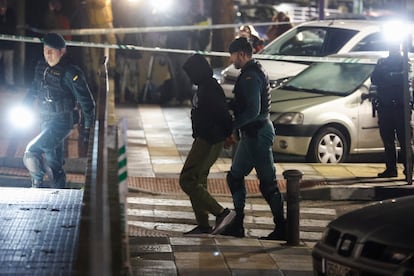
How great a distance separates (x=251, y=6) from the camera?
1221 inches

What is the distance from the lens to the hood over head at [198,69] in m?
10.3

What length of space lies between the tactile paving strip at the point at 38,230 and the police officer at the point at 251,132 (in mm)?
1578

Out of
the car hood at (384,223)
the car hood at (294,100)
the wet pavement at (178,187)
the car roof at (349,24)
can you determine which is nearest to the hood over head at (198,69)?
the wet pavement at (178,187)

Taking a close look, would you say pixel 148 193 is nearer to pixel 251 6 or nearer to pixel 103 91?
pixel 103 91

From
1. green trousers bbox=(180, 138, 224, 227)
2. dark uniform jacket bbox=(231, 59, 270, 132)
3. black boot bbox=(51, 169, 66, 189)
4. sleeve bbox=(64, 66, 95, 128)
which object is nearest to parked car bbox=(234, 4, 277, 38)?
black boot bbox=(51, 169, 66, 189)

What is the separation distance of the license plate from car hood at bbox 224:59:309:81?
10.2m

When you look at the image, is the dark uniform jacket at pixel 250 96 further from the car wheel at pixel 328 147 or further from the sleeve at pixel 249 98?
the car wheel at pixel 328 147

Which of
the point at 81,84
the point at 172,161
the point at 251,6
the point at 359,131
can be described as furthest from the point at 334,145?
the point at 251,6

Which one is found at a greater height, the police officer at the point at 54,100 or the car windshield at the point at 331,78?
the police officer at the point at 54,100

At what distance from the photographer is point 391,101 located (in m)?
13.7

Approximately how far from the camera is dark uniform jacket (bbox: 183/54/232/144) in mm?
10219

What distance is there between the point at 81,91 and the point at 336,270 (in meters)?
4.65

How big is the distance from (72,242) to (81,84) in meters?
3.08

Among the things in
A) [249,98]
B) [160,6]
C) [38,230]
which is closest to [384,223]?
[38,230]
